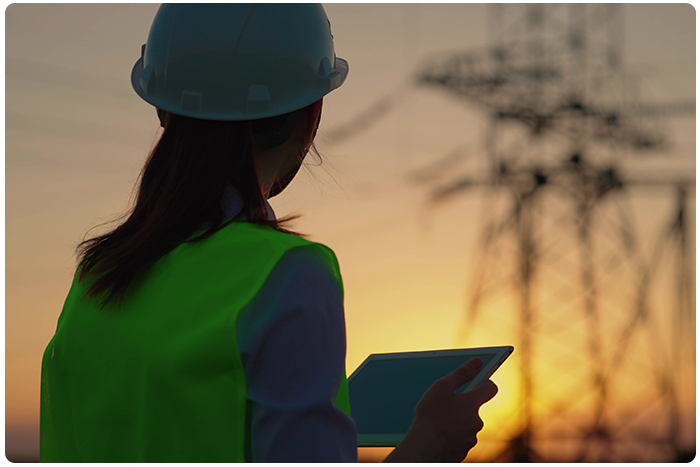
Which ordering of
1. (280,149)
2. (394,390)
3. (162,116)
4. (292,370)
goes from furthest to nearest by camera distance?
(394,390), (162,116), (280,149), (292,370)

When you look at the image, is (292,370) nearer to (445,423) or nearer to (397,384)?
(445,423)

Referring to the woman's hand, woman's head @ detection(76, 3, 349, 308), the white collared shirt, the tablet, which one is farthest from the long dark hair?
the tablet

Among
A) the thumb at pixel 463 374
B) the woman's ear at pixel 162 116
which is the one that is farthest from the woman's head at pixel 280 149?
the thumb at pixel 463 374

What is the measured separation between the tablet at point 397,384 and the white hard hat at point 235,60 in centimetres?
59

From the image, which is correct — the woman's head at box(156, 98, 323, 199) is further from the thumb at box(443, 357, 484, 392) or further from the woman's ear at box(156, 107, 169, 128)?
the thumb at box(443, 357, 484, 392)

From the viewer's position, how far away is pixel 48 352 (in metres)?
1.37

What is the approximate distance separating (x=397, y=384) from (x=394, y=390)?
0.05 ft

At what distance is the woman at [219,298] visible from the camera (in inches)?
43.1

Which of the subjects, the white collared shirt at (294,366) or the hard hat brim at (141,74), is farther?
the hard hat brim at (141,74)

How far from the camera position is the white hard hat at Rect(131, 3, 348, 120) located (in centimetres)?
143

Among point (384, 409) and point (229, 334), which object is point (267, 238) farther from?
point (384, 409)

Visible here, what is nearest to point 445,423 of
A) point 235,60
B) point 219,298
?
point 219,298

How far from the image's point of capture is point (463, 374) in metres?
1.40

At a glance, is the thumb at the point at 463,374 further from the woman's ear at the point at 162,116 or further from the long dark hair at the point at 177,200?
the woman's ear at the point at 162,116
